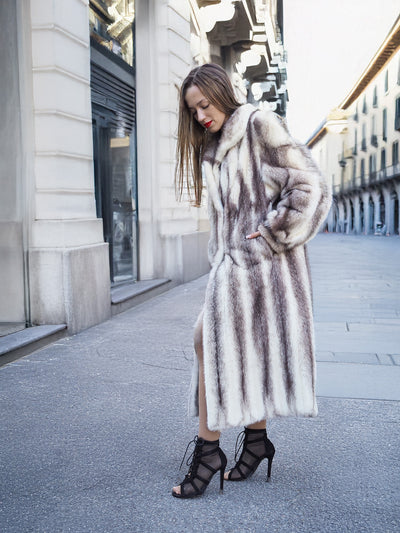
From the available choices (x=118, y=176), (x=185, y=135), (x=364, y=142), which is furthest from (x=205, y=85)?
(x=364, y=142)

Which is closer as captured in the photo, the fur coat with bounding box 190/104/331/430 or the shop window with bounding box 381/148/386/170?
the fur coat with bounding box 190/104/331/430

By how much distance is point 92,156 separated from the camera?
6.15m

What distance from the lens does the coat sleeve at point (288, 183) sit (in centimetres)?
221

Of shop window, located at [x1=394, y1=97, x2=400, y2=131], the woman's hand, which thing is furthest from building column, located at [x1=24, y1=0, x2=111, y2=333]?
shop window, located at [x1=394, y1=97, x2=400, y2=131]

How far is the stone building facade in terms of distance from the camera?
212 inches

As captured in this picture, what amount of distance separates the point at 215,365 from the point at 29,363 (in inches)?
102

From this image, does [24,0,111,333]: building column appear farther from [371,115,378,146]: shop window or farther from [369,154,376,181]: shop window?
[371,115,378,146]: shop window

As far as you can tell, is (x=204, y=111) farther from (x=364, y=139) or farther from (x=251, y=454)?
(x=364, y=139)

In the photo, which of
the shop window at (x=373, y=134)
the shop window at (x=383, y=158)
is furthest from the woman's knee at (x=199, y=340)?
the shop window at (x=373, y=134)

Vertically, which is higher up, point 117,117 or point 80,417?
point 117,117

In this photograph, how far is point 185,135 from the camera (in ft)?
7.92

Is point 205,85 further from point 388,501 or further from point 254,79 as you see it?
point 254,79

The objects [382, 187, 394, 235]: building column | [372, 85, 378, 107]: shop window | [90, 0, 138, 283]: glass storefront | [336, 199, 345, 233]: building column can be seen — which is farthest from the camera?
[336, 199, 345, 233]: building column

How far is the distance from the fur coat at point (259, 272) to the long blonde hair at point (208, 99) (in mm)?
77
